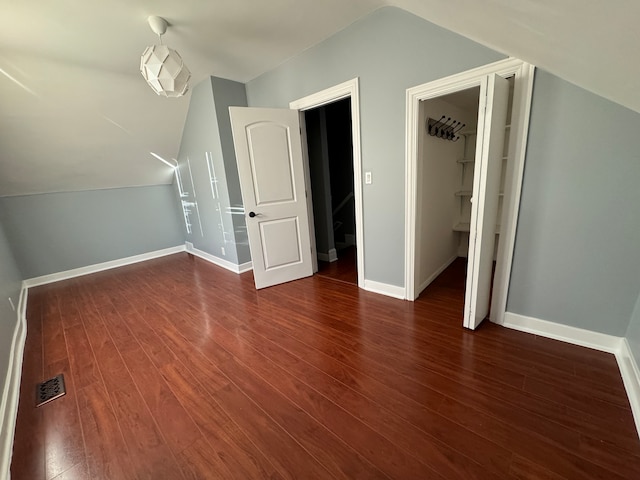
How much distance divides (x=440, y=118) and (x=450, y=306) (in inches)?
70.9

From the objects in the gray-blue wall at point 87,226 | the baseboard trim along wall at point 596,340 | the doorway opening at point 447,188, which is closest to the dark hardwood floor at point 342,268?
the doorway opening at point 447,188

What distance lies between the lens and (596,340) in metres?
1.66

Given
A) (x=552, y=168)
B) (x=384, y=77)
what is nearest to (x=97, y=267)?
(x=384, y=77)

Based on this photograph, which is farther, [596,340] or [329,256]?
[329,256]

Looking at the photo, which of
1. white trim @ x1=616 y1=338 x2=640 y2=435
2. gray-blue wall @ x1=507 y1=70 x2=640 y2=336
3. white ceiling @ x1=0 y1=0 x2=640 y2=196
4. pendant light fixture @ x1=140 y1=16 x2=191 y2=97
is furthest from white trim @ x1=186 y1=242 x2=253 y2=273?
white trim @ x1=616 y1=338 x2=640 y2=435

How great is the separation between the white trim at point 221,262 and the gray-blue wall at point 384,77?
71.7 inches

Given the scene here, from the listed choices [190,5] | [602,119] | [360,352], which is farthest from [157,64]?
[602,119]

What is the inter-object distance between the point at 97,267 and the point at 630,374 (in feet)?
19.7

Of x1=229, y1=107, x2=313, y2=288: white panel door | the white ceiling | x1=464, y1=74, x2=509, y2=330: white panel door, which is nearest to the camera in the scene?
the white ceiling

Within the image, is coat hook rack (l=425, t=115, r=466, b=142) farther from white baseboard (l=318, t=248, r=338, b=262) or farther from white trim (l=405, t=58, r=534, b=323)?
white baseboard (l=318, t=248, r=338, b=262)

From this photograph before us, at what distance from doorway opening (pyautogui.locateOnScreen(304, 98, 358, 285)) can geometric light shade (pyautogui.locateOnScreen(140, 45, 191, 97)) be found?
1.48m

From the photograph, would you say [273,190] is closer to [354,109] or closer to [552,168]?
[354,109]

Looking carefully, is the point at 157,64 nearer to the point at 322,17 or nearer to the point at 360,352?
the point at 322,17

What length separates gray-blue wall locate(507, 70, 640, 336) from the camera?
1413mm
